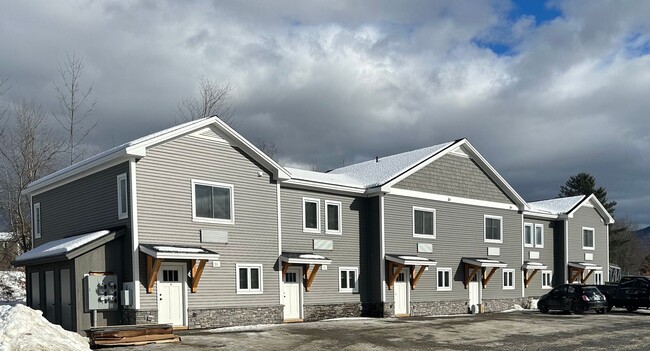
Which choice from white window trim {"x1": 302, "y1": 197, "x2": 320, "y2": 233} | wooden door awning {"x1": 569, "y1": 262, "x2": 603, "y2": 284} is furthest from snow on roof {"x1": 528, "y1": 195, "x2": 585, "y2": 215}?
white window trim {"x1": 302, "y1": 197, "x2": 320, "y2": 233}

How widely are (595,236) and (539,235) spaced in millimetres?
6005

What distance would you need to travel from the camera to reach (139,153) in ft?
64.5

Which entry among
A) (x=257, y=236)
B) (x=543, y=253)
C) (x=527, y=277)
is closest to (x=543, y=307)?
(x=527, y=277)

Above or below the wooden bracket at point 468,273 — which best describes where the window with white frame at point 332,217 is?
above

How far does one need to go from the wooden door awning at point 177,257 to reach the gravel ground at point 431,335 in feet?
5.99

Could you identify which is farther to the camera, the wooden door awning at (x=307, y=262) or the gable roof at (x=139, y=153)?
the wooden door awning at (x=307, y=262)

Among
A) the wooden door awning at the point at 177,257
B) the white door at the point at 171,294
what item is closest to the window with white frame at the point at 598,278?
the wooden door awning at the point at 177,257

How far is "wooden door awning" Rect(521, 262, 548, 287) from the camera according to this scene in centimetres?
3450

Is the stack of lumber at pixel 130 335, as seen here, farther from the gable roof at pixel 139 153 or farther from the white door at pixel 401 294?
the white door at pixel 401 294

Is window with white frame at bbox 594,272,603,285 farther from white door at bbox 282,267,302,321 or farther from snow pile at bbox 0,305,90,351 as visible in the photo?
snow pile at bbox 0,305,90,351

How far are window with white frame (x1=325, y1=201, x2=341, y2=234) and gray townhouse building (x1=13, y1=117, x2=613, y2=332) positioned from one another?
7 centimetres

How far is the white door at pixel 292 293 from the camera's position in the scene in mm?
24141

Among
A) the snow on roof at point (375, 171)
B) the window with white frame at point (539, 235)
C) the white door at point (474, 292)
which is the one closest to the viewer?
the snow on roof at point (375, 171)

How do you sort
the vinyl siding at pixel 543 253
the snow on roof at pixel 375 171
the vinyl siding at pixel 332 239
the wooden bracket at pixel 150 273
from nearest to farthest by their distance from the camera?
the wooden bracket at pixel 150 273, the vinyl siding at pixel 332 239, the snow on roof at pixel 375 171, the vinyl siding at pixel 543 253
